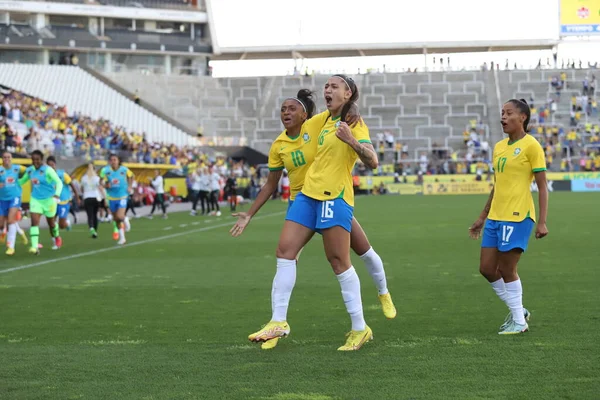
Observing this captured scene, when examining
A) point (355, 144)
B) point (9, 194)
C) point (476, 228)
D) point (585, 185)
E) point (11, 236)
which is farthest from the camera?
point (585, 185)

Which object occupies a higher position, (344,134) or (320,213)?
(344,134)

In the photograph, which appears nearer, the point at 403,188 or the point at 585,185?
the point at 585,185

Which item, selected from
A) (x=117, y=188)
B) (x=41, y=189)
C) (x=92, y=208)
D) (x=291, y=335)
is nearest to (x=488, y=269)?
(x=291, y=335)

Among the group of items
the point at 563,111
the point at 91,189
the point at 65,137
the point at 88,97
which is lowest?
the point at 91,189

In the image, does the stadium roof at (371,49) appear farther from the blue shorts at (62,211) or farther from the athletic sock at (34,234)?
the athletic sock at (34,234)

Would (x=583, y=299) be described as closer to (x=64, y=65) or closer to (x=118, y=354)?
(x=118, y=354)

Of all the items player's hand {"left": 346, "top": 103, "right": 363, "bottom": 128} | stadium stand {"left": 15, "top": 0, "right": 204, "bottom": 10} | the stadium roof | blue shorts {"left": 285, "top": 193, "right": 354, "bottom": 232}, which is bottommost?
blue shorts {"left": 285, "top": 193, "right": 354, "bottom": 232}

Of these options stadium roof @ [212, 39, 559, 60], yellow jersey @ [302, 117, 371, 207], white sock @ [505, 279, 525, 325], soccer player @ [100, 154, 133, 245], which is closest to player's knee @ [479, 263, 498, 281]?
white sock @ [505, 279, 525, 325]

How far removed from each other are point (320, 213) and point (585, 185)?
175 ft

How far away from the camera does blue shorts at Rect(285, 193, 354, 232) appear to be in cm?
766

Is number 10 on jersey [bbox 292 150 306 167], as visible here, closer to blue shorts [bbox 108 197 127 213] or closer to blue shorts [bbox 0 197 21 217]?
blue shorts [bbox 0 197 21 217]

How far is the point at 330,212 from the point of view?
766cm

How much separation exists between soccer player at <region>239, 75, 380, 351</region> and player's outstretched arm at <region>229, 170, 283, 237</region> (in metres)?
0.56

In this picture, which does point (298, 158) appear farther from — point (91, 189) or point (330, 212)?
point (91, 189)
